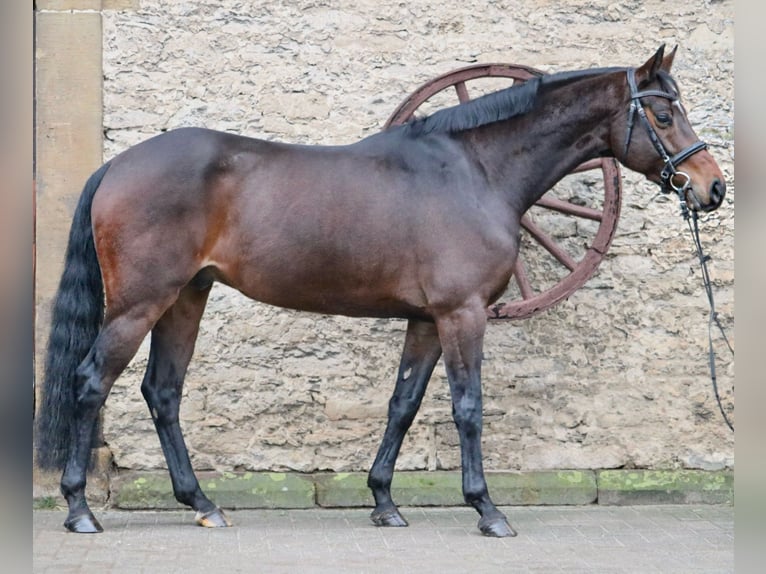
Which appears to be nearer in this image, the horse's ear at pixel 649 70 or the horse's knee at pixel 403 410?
the horse's ear at pixel 649 70

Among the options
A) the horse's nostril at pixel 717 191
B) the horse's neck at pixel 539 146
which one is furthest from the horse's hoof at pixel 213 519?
the horse's nostril at pixel 717 191

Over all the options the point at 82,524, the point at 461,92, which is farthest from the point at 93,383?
the point at 461,92

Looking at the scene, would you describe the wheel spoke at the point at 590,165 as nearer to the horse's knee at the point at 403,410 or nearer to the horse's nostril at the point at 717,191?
the horse's nostril at the point at 717,191

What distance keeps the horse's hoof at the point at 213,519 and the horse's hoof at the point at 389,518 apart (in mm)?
753

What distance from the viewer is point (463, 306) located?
16.8ft

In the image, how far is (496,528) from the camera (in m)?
5.20

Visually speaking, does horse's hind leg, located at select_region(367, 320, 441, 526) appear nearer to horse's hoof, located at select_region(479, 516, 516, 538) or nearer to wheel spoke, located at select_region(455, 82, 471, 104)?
horse's hoof, located at select_region(479, 516, 516, 538)

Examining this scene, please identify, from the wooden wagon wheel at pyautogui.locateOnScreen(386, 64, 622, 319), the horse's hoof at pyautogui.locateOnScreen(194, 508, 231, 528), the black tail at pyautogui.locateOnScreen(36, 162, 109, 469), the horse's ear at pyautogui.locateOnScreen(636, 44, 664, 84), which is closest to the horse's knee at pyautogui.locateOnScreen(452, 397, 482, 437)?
the wooden wagon wheel at pyautogui.locateOnScreen(386, 64, 622, 319)

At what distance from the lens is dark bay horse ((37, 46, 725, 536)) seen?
5070 millimetres

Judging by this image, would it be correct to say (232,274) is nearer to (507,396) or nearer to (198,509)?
(198,509)

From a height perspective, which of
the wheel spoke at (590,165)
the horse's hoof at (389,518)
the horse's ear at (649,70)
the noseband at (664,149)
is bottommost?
the horse's hoof at (389,518)

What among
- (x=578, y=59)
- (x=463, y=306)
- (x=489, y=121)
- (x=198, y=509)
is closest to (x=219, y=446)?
(x=198, y=509)

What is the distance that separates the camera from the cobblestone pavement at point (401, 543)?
4578 mm
